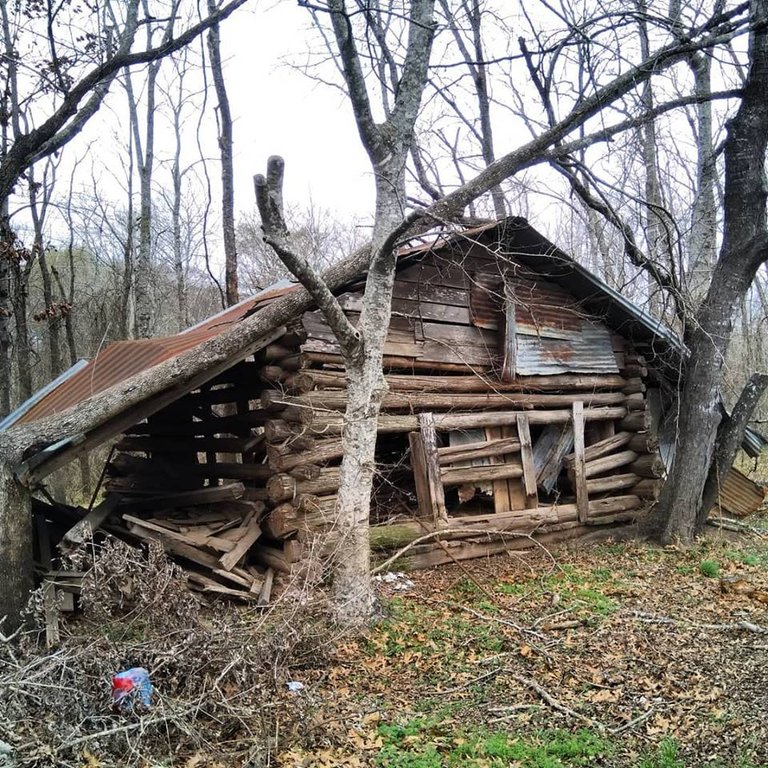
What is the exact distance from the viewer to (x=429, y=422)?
843 centimetres

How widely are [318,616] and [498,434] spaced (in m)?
4.29

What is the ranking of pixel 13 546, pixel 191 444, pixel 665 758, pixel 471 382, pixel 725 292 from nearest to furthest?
pixel 665 758
pixel 13 546
pixel 471 382
pixel 725 292
pixel 191 444

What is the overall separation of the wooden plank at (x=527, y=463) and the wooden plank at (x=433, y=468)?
4.92 feet

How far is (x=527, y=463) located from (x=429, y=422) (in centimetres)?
180

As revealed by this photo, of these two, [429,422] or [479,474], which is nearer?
[429,422]

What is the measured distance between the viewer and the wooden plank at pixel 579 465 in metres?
9.84

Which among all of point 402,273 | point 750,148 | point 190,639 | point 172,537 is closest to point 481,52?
point 750,148

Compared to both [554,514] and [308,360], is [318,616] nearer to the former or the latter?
[308,360]

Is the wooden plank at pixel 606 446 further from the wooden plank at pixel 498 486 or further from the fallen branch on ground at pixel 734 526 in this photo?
the fallen branch on ground at pixel 734 526

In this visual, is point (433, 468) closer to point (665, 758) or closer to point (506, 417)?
point (506, 417)

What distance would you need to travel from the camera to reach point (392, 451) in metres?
11.6

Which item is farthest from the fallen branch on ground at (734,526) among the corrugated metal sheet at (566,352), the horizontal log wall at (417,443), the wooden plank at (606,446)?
the corrugated metal sheet at (566,352)

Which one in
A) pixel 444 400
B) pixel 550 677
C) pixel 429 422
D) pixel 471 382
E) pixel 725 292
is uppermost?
pixel 725 292

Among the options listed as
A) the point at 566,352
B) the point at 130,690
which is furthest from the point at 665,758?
the point at 566,352
